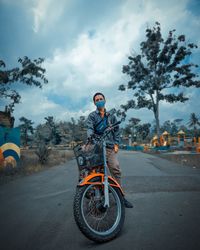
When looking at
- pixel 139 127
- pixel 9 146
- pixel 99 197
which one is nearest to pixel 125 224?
pixel 99 197

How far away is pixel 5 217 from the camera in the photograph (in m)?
3.42

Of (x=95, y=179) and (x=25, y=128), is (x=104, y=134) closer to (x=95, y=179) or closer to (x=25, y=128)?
(x=95, y=179)

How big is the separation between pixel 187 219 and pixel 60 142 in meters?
68.2

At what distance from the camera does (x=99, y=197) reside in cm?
271

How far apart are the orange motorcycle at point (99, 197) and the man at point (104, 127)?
1.82ft

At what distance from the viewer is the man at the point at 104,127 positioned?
3.47m

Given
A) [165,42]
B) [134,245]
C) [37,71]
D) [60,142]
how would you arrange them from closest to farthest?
1. [134,245]
2. [37,71]
3. [165,42]
4. [60,142]

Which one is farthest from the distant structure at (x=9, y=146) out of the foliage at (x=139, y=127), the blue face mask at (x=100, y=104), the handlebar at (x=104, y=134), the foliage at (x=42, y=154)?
the foliage at (x=139, y=127)

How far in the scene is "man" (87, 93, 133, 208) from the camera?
347 cm

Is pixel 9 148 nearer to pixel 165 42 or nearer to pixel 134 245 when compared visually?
pixel 134 245

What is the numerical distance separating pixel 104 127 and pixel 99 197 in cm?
126

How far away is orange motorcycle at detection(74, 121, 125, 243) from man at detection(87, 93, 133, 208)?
554 mm

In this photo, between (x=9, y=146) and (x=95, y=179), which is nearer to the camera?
(x=95, y=179)

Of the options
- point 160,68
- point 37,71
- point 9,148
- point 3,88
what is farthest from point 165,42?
point 9,148
